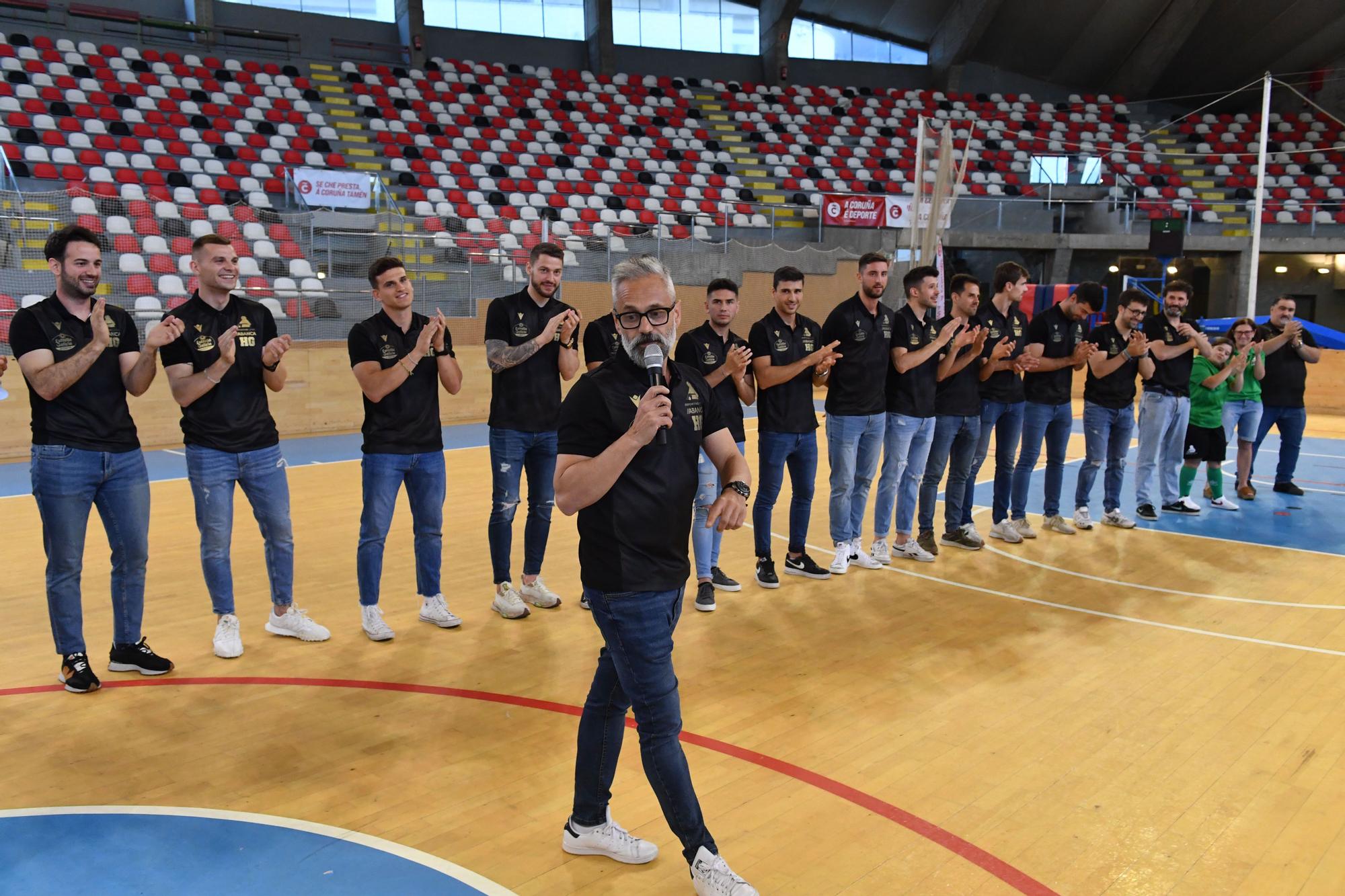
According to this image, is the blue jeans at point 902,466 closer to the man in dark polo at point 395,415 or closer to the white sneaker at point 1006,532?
the white sneaker at point 1006,532

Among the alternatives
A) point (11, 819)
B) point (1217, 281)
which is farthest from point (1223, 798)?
point (1217, 281)

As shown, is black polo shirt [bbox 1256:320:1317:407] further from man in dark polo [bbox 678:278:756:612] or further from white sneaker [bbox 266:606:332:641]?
white sneaker [bbox 266:606:332:641]

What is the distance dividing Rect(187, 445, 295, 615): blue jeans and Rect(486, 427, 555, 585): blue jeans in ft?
3.74

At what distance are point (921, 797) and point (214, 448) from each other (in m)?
3.68

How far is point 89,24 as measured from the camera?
22.3 meters

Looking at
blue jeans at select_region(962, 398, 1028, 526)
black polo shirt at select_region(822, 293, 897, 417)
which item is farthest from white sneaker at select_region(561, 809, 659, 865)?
blue jeans at select_region(962, 398, 1028, 526)

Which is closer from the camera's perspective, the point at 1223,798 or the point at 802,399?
the point at 1223,798

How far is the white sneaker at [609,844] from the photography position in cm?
320

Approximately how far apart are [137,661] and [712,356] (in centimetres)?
350

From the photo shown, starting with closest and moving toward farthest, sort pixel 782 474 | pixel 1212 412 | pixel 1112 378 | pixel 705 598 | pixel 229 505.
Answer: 1. pixel 229 505
2. pixel 705 598
3. pixel 782 474
4. pixel 1112 378
5. pixel 1212 412

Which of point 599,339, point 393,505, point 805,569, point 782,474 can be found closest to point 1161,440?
point 805,569

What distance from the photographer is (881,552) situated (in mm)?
7168

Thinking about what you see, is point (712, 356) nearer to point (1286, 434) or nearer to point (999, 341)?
point (999, 341)

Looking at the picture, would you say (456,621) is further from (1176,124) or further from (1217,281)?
(1176,124)
